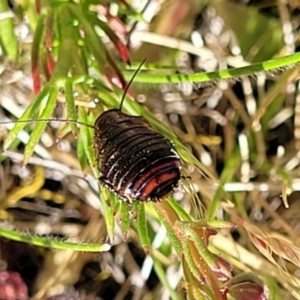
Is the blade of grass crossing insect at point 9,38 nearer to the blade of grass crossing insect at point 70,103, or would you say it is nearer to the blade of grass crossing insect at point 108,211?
the blade of grass crossing insect at point 70,103

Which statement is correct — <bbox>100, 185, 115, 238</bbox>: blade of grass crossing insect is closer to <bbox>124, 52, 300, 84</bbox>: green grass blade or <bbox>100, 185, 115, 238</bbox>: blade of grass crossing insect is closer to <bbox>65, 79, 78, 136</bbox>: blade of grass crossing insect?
<bbox>65, 79, 78, 136</bbox>: blade of grass crossing insect

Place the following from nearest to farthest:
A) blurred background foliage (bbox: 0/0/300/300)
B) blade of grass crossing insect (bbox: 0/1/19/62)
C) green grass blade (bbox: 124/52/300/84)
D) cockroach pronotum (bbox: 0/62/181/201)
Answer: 1. cockroach pronotum (bbox: 0/62/181/201)
2. green grass blade (bbox: 124/52/300/84)
3. blade of grass crossing insect (bbox: 0/1/19/62)
4. blurred background foliage (bbox: 0/0/300/300)

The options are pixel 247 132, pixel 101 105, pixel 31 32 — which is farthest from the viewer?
pixel 247 132

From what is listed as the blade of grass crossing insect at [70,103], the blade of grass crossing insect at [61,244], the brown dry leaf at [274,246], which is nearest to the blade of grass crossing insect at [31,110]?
the blade of grass crossing insect at [70,103]

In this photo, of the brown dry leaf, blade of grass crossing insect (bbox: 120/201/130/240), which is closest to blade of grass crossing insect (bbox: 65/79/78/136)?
blade of grass crossing insect (bbox: 120/201/130/240)

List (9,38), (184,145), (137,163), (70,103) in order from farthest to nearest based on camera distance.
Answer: (184,145) → (9,38) → (70,103) → (137,163)

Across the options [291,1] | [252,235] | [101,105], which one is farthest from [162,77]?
[291,1]

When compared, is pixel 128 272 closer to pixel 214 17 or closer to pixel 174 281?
pixel 174 281

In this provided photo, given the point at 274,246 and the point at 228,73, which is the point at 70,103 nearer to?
the point at 228,73

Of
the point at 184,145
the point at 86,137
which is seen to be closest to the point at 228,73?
the point at 86,137
